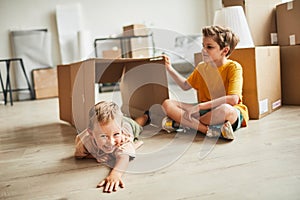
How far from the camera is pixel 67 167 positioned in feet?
3.82

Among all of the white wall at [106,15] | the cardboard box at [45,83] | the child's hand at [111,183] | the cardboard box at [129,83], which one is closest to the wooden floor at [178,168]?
the child's hand at [111,183]

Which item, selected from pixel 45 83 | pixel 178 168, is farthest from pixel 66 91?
pixel 45 83

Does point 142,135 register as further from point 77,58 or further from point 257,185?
point 77,58

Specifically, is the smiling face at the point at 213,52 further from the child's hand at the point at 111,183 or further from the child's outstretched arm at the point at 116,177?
the child's hand at the point at 111,183

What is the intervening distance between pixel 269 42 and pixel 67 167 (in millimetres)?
1585

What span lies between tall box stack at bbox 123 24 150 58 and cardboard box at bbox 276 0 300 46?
7.84 ft

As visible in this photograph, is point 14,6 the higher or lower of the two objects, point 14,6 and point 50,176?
the higher

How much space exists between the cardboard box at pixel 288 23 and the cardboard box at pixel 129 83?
0.82 m

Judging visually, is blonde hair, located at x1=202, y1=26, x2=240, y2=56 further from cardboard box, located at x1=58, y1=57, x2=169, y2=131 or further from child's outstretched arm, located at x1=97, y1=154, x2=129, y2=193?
child's outstretched arm, located at x1=97, y1=154, x2=129, y2=193

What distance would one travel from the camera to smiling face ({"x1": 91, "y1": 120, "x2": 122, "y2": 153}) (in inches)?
43.9

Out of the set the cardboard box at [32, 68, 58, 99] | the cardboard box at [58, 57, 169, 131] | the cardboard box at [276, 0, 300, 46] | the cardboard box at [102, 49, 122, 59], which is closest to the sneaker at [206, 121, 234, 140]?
the cardboard box at [58, 57, 169, 131]

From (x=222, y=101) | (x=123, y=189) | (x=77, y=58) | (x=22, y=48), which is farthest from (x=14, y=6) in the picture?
(x=123, y=189)

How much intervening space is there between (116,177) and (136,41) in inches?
144

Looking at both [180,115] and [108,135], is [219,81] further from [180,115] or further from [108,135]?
[108,135]
